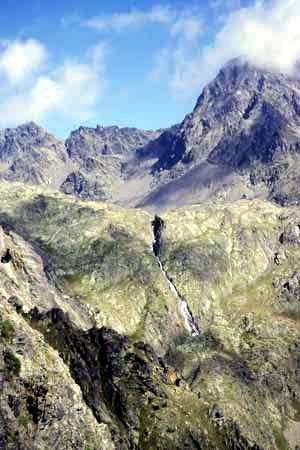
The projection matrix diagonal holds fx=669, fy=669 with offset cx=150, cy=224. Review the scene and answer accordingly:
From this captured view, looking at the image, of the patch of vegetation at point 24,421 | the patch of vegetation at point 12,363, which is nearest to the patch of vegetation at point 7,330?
the patch of vegetation at point 12,363

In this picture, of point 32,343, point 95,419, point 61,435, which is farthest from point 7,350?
point 95,419

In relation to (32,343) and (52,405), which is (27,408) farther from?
(32,343)

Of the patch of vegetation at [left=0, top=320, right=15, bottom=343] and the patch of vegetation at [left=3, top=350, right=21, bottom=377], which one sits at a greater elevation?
the patch of vegetation at [left=0, top=320, right=15, bottom=343]

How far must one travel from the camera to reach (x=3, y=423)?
131 meters

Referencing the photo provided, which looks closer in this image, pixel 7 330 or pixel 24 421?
pixel 24 421

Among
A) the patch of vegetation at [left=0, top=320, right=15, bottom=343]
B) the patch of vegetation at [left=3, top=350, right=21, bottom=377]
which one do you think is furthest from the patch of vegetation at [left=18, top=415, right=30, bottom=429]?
the patch of vegetation at [left=0, top=320, right=15, bottom=343]

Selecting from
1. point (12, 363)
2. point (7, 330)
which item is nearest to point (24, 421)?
point (12, 363)

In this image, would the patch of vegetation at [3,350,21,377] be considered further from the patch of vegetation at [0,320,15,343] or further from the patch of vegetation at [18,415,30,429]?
the patch of vegetation at [18,415,30,429]

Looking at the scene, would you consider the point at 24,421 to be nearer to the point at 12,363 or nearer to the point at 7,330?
the point at 12,363

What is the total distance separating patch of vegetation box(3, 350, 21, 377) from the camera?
15000cm

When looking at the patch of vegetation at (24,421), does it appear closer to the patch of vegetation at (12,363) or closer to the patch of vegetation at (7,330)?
the patch of vegetation at (12,363)

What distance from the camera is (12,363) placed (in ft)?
500

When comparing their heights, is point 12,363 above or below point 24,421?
above

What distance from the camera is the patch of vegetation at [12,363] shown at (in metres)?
150
